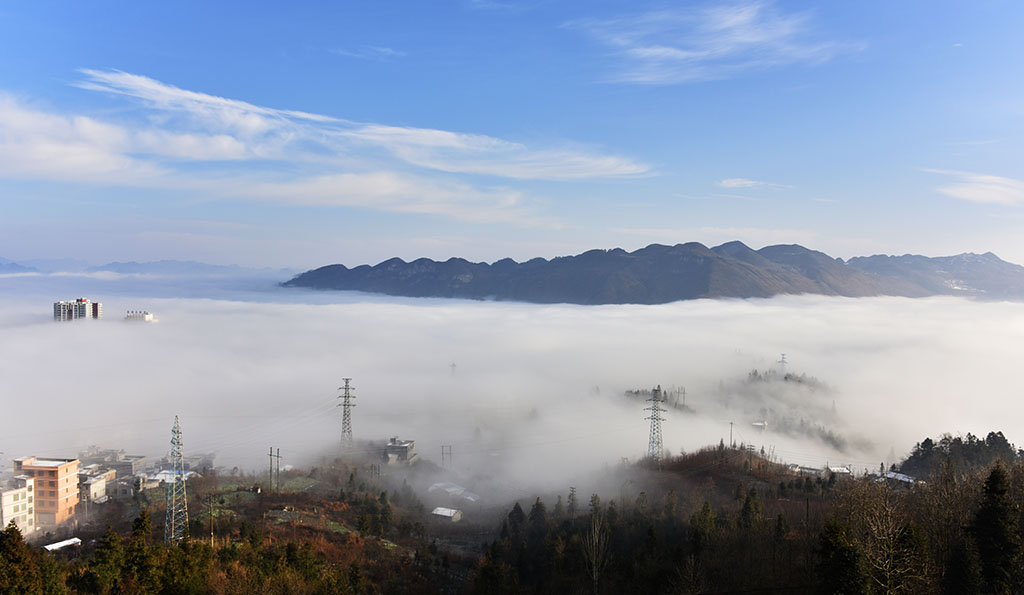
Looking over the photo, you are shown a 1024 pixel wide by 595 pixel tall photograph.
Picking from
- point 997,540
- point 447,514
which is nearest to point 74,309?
point 447,514

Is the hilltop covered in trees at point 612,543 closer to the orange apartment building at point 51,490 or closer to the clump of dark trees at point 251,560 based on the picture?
the clump of dark trees at point 251,560

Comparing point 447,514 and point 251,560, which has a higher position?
point 251,560

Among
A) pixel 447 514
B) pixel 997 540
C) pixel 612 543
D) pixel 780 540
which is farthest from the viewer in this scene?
pixel 447 514

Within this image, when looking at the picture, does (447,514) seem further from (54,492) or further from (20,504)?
(20,504)

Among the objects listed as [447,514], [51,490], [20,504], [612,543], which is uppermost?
[612,543]

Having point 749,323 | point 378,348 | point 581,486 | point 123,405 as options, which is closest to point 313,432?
point 123,405

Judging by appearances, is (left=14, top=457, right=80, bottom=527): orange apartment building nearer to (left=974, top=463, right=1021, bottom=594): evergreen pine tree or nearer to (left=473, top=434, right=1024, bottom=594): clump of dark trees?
(left=473, top=434, right=1024, bottom=594): clump of dark trees

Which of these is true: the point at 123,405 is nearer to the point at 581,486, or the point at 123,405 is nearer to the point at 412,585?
the point at 581,486

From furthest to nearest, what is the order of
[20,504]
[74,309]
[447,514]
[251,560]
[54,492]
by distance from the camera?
[74,309] → [447,514] → [54,492] → [20,504] → [251,560]
